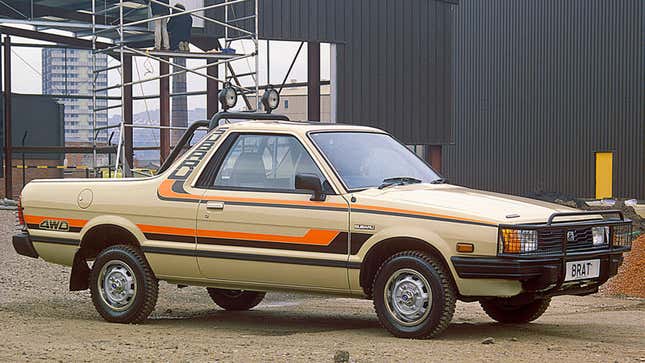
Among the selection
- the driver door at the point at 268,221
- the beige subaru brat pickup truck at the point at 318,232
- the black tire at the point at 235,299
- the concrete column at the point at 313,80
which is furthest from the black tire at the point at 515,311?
the concrete column at the point at 313,80

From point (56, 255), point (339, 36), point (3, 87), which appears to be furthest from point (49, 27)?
point (56, 255)

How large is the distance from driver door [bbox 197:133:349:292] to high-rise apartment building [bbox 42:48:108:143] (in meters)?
22.9

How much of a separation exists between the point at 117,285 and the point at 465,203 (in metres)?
3.31

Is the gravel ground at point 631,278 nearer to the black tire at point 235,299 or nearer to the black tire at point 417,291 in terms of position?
the black tire at point 235,299

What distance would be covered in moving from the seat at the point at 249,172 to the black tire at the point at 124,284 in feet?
3.71

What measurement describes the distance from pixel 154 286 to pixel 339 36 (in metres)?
20.4

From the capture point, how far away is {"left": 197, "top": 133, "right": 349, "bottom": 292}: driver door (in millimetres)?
9148

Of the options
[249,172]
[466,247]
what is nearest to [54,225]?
[249,172]

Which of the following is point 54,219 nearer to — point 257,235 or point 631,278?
point 257,235

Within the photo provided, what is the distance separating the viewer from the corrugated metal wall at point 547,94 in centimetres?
4312

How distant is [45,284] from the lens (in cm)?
1356

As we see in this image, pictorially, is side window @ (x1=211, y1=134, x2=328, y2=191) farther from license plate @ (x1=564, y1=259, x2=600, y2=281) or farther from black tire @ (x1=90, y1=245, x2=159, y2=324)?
license plate @ (x1=564, y1=259, x2=600, y2=281)

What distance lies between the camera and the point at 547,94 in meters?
45.6

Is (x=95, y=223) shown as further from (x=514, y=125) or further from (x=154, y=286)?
(x=514, y=125)
